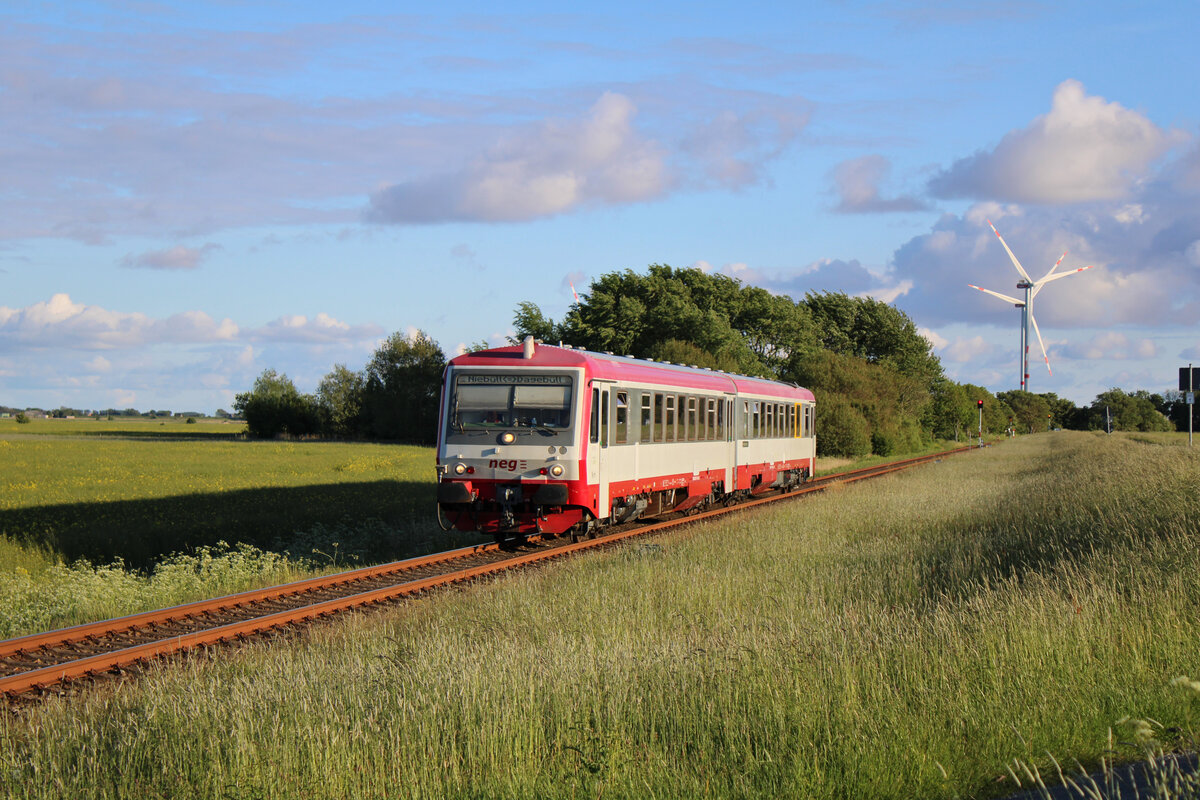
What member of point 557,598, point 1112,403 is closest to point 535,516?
point 557,598

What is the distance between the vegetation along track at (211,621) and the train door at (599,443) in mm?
1148

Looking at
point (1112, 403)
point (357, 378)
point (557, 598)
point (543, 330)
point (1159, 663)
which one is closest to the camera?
point (1159, 663)

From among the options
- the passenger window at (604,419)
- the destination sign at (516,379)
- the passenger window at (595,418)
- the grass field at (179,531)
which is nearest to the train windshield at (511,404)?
the destination sign at (516,379)

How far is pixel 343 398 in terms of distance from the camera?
103 meters

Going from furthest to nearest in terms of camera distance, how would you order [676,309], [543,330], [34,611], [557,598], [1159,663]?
1. [543,330]
2. [676,309]
3. [34,611]
4. [557,598]
5. [1159,663]

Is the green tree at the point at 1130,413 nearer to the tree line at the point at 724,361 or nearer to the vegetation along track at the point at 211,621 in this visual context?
the tree line at the point at 724,361

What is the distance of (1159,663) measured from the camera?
710cm

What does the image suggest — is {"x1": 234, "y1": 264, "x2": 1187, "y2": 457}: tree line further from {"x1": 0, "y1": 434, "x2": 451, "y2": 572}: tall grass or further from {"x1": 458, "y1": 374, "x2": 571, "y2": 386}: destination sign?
{"x1": 458, "y1": 374, "x2": 571, "y2": 386}: destination sign

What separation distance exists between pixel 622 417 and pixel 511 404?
206cm

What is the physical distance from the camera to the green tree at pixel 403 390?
303 ft

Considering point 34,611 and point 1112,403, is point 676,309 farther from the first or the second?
point 1112,403

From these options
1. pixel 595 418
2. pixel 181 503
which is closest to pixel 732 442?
pixel 595 418

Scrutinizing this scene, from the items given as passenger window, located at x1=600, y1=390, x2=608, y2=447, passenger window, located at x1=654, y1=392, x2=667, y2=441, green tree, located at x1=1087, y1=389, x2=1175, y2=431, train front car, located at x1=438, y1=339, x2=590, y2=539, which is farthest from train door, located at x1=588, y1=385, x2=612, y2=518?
green tree, located at x1=1087, y1=389, x2=1175, y2=431

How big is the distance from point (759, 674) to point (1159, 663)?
2882 mm
